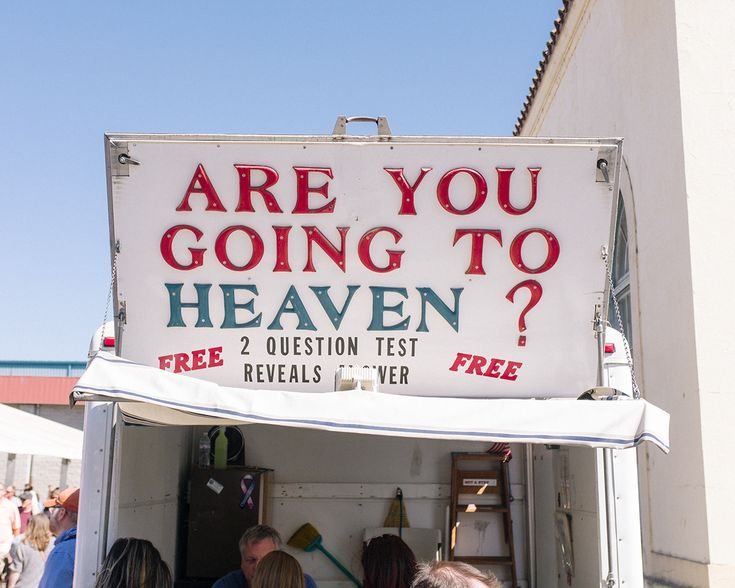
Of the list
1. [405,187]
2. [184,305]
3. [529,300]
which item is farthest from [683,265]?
[184,305]

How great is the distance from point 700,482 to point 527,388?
294 centimetres

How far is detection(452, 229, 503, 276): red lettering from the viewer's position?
4.45 m

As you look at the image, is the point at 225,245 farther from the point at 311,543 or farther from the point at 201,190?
the point at 311,543

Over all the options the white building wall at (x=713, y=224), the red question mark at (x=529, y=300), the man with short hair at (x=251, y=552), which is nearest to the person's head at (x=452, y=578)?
the red question mark at (x=529, y=300)

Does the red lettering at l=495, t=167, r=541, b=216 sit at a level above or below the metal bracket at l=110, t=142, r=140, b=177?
below

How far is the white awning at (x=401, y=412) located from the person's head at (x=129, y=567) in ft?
3.30

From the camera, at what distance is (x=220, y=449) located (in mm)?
6164

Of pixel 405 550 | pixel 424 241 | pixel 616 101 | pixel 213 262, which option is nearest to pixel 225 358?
pixel 213 262

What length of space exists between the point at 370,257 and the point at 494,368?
0.82 m

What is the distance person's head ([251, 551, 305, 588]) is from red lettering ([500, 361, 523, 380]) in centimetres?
138

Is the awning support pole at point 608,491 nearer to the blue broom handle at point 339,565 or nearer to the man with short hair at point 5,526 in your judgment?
the blue broom handle at point 339,565

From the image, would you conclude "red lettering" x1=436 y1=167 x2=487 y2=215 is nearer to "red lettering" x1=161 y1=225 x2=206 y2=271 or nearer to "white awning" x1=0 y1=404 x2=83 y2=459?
"red lettering" x1=161 y1=225 x2=206 y2=271

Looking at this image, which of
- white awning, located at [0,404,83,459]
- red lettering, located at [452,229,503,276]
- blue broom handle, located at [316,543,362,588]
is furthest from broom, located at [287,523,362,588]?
white awning, located at [0,404,83,459]

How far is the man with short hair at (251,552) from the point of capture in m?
5.03
